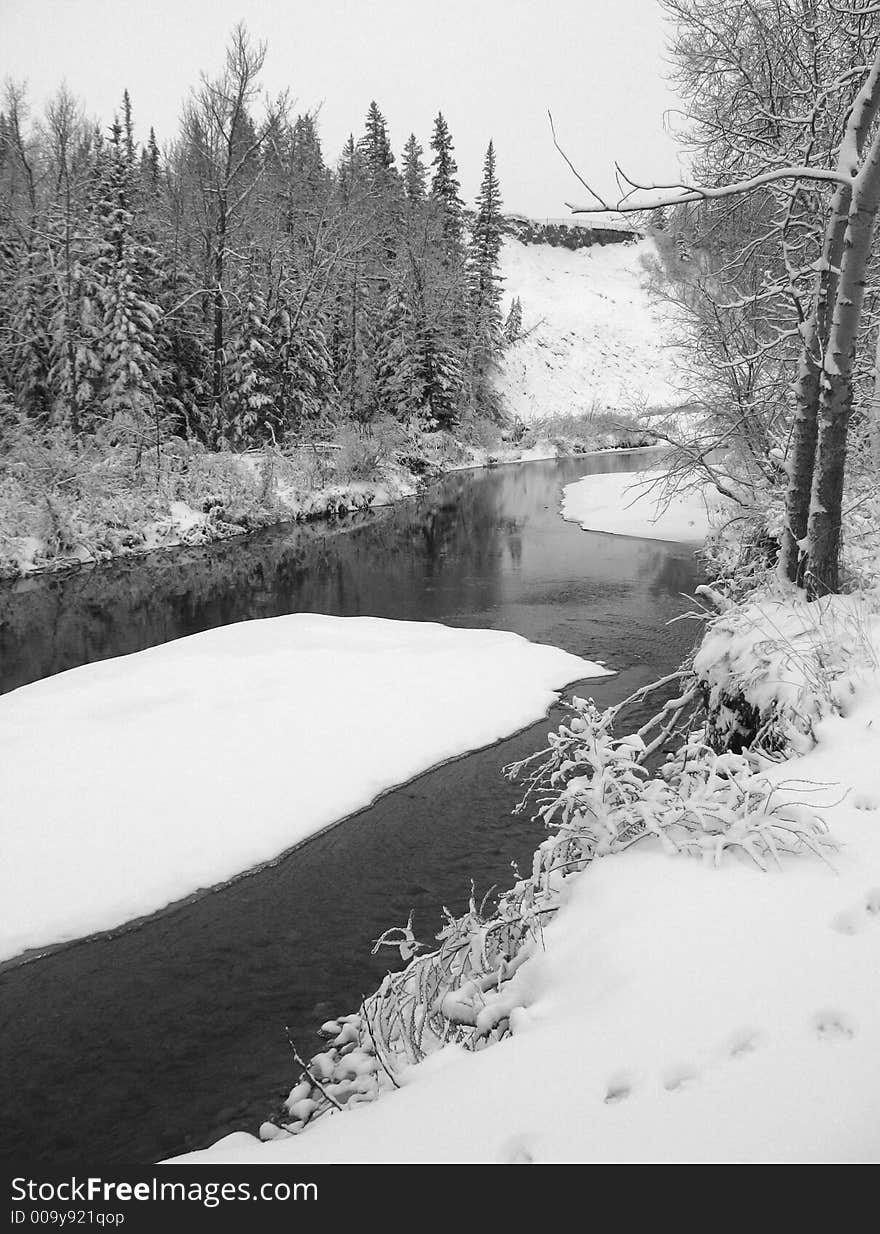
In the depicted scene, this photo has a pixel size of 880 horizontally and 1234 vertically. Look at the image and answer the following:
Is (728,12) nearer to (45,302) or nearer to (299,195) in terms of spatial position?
(45,302)

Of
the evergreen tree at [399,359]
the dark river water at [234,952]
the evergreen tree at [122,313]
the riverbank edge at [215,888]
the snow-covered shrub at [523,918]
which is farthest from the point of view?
the evergreen tree at [399,359]

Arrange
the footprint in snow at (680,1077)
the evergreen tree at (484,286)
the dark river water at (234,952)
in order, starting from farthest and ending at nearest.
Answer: the evergreen tree at (484,286) → the dark river water at (234,952) → the footprint in snow at (680,1077)

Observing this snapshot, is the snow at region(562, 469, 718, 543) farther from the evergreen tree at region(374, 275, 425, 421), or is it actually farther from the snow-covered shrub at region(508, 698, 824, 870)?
the snow-covered shrub at region(508, 698, 824, 870)

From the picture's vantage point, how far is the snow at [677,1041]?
1.98m

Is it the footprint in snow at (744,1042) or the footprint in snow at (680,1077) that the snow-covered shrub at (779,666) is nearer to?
the footprint in snow at (744,1042)

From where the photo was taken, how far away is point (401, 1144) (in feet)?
7.34

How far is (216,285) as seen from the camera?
82.5 ft

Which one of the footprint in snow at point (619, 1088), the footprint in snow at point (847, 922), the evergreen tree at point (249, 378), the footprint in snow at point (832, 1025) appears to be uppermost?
the evergreen tree at point (249, 378)

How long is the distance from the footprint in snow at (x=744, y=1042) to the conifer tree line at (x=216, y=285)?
21.9m

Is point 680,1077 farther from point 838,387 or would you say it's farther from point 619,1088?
point 838,387

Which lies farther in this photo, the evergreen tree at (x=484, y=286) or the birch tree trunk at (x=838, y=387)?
the evergreen tree at (x=484, y=286)

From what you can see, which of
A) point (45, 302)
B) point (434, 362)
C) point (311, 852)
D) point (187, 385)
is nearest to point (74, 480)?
point (45, 302)

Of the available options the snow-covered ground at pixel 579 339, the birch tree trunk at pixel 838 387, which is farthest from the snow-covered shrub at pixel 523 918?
the snow-covered ground at pixel 579 339

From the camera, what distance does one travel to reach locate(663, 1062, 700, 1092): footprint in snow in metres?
2.16
